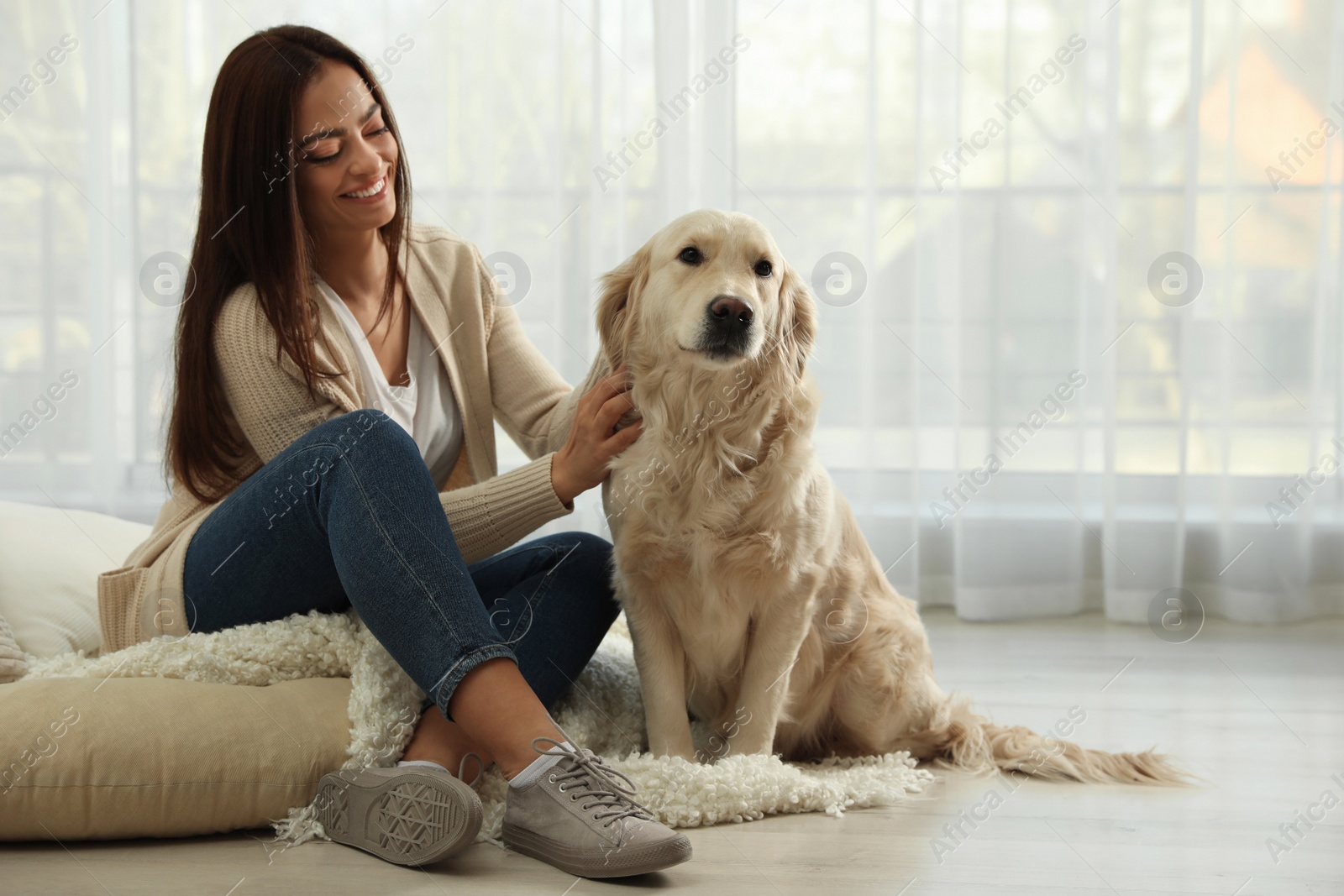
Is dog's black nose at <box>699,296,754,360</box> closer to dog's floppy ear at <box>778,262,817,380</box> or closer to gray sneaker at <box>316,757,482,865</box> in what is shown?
dog's floppy ear at <box>778,262,817,380</box>

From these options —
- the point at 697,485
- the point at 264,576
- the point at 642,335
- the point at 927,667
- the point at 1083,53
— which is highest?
the point at 1083,53

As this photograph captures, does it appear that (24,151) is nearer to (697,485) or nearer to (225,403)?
(225,403)

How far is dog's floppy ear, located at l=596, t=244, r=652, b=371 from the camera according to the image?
1.65 m

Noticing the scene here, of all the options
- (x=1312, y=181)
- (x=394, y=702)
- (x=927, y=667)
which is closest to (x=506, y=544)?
(x=394, y=702)

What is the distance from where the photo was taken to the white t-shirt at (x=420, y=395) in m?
1.77

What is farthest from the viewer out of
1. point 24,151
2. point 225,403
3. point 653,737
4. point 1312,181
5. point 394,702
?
point 24,151

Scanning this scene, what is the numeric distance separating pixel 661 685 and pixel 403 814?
0.43 meters

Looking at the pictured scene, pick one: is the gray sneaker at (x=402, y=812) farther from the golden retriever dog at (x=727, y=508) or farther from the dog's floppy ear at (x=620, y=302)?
the dog's floppy ear at (x=620, y=302)

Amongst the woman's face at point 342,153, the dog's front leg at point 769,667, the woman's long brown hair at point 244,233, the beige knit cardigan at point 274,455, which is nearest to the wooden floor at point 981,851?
the dog's front leg at point 769,667

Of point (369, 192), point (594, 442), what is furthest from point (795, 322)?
point (369, 192)

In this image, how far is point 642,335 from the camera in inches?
63.7

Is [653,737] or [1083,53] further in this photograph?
[1083,53]

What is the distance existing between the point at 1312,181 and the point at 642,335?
94.7 inches

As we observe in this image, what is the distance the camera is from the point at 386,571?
4.46 feet
